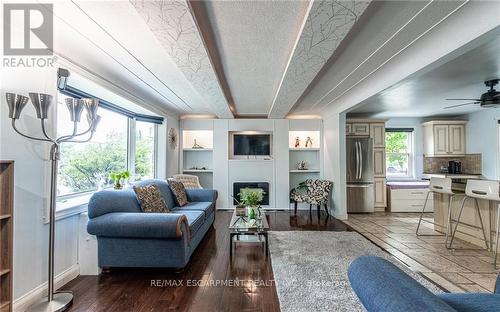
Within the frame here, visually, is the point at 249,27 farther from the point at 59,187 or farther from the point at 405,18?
the point at 59,187

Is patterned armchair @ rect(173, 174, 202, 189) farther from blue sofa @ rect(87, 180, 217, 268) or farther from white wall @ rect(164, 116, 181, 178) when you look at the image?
blue sofa @ rect(87, 180, 217, 268)

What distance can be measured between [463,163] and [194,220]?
6890 millimetres

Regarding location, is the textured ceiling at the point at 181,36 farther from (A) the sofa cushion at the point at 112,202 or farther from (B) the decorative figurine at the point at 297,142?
(B) the decorative figurine at the point at 297,142

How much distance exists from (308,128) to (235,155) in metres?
2.03

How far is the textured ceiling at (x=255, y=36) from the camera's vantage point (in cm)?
176

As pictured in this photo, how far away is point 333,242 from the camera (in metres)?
3.48

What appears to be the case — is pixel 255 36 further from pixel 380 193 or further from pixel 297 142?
pixel 380 193

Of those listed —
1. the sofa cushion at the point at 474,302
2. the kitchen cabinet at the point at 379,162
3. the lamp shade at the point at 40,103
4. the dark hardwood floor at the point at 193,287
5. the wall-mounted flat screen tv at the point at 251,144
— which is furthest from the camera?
the wall-mounted flat screen tv at the point at 251,144

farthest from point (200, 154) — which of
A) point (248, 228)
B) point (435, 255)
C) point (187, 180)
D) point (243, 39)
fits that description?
point (435, 255)

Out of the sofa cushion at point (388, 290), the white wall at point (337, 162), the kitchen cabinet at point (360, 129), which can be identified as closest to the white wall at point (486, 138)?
the kitchen cabinet at point (360, 129)

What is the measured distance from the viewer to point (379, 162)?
5.68 meters

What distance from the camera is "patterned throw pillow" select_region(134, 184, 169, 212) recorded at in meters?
3.01

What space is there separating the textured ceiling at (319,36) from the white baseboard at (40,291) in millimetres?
3275
